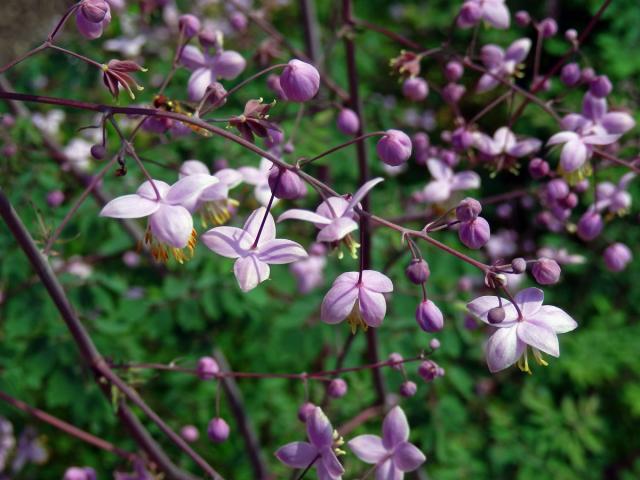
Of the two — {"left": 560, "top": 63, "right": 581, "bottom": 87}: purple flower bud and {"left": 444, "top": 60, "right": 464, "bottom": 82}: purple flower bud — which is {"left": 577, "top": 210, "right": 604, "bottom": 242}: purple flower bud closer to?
{"left": 560, "top": 63, "right": 581, "bottom": 87}: purple flower bud

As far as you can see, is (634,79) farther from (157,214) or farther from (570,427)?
(157,214)

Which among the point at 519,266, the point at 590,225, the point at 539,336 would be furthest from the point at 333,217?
the point at 590,225

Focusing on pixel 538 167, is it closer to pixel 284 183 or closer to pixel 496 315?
pixel 496 315

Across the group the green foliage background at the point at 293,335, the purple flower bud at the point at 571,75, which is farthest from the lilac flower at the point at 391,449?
the purple flower bud at the point at 571,75

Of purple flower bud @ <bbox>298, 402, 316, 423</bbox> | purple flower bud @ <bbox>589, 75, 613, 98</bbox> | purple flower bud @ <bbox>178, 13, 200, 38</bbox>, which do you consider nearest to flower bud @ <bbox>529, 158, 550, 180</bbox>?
purple flower bud @ <bbox>589, 75, 613, 98</bbox>

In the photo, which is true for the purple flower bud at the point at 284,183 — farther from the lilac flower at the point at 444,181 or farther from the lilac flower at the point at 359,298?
the lilac flower at the point at 444,181

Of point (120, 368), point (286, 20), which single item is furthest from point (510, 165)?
point (286, 20)
